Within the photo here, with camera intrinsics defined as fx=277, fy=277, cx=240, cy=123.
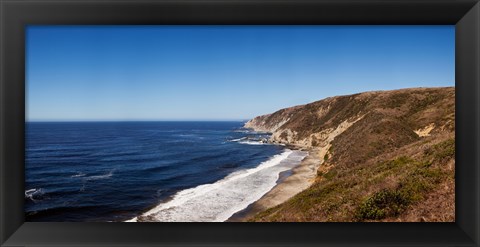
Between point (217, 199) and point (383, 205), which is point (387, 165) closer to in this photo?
point (383, 205)

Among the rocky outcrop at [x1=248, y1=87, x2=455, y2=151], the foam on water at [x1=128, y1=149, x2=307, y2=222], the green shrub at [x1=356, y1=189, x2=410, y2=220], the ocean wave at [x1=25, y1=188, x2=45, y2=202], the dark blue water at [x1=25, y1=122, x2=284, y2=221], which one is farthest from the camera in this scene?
the rocky outcrop at [x1=248, y1=87, x2=455, y2=151]

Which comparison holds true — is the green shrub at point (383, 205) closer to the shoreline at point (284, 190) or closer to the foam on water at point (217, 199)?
the shoreline at point (284, 190)

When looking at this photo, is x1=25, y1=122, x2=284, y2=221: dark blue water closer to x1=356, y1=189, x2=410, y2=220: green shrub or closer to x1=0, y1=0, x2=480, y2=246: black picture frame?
x1=0, y1=0, x2=480, y2=246: black picture frame

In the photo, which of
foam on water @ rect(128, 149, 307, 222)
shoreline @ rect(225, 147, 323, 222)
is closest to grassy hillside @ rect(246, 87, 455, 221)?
shoreline @ rect(225, 147, 323, 222)

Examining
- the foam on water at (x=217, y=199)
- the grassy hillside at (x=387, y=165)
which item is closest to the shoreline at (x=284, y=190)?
the foam on water at (x=217, y=199)

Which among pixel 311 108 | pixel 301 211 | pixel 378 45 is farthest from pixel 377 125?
pixel 311 108
